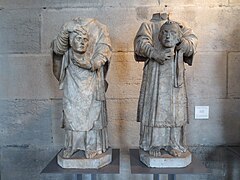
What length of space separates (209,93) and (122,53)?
66 centimetres

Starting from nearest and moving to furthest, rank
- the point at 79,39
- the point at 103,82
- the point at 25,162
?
the point at 79,39 < the point at 103,82 < the point at 25,162

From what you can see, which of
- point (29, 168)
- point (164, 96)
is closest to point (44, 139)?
point (29, 168)

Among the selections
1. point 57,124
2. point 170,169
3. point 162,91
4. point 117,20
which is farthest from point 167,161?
point 117,20

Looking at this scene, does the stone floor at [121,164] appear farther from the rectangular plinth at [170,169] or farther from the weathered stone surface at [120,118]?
the rectangular plinth at [170,169]

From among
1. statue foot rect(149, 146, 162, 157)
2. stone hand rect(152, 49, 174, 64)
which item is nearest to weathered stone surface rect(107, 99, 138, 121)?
statue foot rect(149, 146, 162, 157)

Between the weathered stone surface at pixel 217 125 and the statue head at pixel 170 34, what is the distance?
0.76 meters

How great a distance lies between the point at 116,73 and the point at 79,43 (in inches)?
28.0

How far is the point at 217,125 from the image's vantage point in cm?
247

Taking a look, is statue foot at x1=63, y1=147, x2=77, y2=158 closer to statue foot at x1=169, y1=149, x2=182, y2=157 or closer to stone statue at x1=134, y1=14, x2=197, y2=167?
stone statue at x1=134, y1=14, x2=197, y2=167

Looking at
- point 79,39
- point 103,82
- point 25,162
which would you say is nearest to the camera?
point 79,39

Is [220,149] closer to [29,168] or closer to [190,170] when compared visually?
[190,170]

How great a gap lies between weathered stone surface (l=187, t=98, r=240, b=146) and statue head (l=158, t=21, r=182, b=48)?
0.76 meters

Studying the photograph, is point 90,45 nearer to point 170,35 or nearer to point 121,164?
point 170,35

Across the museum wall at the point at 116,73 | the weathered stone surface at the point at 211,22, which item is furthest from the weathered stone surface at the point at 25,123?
the weathered stone surface at the point at 211,22
